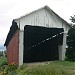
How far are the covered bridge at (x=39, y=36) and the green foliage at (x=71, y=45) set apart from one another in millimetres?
389

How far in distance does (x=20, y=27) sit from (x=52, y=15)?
113 inches

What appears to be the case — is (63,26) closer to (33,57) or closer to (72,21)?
(72,21)

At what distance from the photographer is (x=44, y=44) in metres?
22.5

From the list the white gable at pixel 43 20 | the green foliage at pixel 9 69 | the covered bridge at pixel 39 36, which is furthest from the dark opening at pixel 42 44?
the green foliage at pixel 9 69

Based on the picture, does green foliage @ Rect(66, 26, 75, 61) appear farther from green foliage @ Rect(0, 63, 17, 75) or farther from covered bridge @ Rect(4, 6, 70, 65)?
green foliage @ Rect(0, 63, 17, 75)

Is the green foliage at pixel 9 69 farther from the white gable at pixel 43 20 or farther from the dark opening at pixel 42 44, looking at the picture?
the dark opening at pixel 42 44

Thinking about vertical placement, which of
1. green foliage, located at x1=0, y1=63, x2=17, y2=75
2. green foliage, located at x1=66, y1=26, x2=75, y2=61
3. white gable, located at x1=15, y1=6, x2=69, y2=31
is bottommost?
green foliage, located at x1=0, y1=63, x2=17, y2=75

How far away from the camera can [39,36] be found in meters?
21.8

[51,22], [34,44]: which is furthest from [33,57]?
[51,22]

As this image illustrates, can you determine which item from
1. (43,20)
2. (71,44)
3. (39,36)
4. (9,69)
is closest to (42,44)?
(39,36)

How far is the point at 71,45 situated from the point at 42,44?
2.26m

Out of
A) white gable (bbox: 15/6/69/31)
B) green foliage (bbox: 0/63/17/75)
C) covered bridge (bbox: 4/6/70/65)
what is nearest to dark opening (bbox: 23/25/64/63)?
covered bridge (bbox: 4/6/70/65)

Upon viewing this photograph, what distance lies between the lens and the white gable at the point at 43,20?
19.8 m

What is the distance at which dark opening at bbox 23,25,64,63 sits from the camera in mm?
A: 21422
